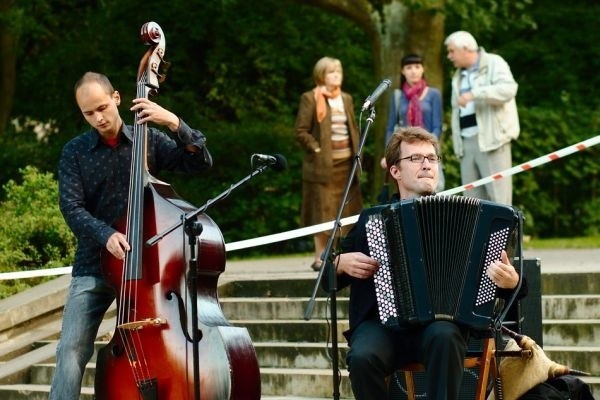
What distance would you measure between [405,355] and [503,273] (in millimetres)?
724

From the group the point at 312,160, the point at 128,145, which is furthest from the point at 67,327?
the point at 312,160

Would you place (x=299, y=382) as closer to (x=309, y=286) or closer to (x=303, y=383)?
(x=303, y=383)

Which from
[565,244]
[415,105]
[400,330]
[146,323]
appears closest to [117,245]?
[146,323]

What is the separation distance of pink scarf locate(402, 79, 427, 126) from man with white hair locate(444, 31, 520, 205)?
1.00 feet

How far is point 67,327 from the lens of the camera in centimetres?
710

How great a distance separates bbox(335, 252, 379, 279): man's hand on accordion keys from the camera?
6.83 meters

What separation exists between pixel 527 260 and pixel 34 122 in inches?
541

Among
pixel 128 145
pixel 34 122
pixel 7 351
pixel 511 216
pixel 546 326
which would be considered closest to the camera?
pixel 511 216

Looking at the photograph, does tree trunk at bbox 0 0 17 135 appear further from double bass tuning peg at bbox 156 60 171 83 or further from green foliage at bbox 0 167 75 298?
double bass tuning peg at bbox 156 60 171 83

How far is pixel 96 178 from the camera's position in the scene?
23.6 feet

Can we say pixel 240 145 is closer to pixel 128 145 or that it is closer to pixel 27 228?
pixel 27 228

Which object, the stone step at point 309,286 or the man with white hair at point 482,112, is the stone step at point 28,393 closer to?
the stone step at point 309,286

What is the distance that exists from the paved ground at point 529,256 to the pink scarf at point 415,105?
1506mm

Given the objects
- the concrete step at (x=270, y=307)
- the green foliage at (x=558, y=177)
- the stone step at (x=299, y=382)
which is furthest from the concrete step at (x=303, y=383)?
the green foliage at (x=558, y=177)
